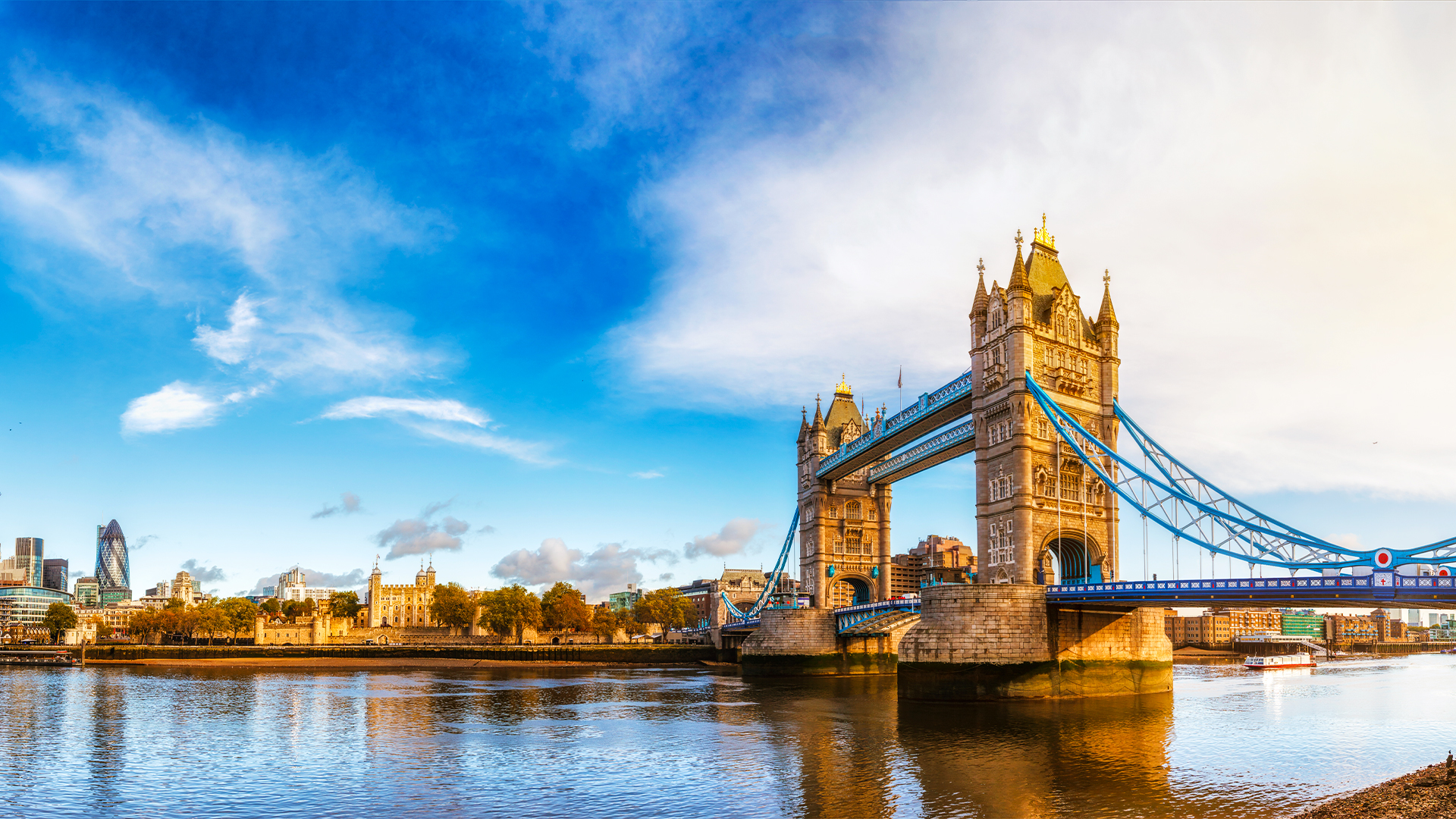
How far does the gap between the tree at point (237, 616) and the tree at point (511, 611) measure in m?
30.4

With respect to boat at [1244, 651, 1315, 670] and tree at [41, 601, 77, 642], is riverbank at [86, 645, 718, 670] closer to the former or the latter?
tree at [41, 601, 77, 642]

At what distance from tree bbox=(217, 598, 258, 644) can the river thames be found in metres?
67.5

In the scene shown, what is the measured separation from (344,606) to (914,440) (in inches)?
4549

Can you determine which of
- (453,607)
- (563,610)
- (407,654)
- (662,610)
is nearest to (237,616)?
(453,607)

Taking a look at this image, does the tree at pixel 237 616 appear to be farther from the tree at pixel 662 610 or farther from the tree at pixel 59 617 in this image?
the tree at pixel 662 610

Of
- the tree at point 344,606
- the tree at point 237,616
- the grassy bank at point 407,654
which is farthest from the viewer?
the tree at point 344,606

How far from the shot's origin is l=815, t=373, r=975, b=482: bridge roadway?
59.3 meters

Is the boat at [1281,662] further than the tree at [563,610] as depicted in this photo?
No

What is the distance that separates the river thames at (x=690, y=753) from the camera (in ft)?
74.0

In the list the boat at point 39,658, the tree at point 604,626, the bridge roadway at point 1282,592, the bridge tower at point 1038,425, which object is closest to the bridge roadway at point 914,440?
the bridge tower at point 1038,425

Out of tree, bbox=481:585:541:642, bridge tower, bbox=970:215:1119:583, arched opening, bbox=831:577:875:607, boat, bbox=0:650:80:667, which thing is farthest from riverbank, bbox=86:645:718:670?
bridge tower, bbox=970:215:1119:583

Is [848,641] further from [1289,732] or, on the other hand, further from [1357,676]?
[1357,676]

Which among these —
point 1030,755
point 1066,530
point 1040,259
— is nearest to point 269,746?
point 1030,755

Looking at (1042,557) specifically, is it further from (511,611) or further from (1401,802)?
(511,611)
